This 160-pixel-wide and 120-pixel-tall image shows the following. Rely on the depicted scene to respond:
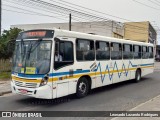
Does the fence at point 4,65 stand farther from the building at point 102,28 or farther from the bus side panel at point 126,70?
the building at point 102,28

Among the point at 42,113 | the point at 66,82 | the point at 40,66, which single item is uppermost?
the point at 40,66

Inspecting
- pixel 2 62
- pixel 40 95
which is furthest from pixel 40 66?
pixel 2 62

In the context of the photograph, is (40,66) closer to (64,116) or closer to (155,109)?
(64,116)

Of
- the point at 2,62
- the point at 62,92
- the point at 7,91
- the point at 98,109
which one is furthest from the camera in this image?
the point at 2,62

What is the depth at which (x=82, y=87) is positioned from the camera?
10.9m

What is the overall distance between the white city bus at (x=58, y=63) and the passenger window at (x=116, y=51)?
564 millimetres

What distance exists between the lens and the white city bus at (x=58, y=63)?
9.06 metres

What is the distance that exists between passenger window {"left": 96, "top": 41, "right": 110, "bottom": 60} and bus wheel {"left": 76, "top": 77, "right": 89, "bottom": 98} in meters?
1.47

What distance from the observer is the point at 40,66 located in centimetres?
909

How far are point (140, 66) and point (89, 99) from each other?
7.59m

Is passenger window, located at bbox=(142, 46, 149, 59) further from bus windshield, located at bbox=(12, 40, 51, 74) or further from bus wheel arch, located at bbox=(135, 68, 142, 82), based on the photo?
bus windshield, located at bbox=(12, 40, 51, 74)

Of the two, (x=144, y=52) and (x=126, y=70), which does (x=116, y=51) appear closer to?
(x=126, y=70)

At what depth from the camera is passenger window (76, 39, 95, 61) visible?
1066cm

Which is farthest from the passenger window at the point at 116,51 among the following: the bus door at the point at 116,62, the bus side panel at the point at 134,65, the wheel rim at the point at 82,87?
the wheel rim at the point at 82,87
